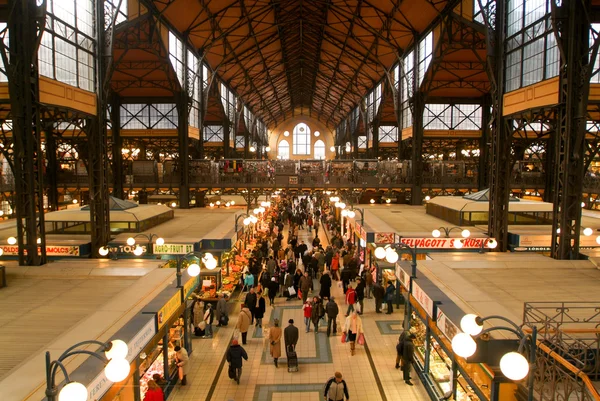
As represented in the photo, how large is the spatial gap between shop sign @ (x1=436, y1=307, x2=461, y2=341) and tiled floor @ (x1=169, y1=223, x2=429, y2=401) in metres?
2.48

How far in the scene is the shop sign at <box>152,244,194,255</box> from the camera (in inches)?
625

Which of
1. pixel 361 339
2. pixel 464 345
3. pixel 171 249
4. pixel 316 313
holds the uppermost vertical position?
pixel 464 345

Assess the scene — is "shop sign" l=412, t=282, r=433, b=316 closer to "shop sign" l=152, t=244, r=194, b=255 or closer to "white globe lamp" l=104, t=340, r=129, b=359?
"white globe lamp" l=104, t=340, r=129, b=359

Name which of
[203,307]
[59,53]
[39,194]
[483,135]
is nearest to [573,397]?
[203,307]

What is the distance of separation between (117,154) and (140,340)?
25.1m

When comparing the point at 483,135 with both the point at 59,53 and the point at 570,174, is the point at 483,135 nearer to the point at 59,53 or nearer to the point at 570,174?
the point at 570,174

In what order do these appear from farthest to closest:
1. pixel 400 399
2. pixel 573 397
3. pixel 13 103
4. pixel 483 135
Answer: pixel 483 135 < pixel 13 103 < pixel 400 399 < pixel 573 397

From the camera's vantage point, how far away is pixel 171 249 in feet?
52.5

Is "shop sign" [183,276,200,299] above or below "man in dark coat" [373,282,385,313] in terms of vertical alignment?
above

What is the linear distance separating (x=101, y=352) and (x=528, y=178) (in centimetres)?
2980

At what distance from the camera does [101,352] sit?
655 cm

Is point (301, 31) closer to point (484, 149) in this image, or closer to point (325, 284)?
point (484, 149)

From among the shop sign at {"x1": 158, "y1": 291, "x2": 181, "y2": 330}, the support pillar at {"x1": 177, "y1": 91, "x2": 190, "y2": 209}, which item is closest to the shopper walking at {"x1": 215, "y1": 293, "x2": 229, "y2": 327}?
the shop sign at {"x1": 158, "y1": 291, "x2": 181, "y2": 330}

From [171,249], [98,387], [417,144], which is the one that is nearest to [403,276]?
[171,249]
